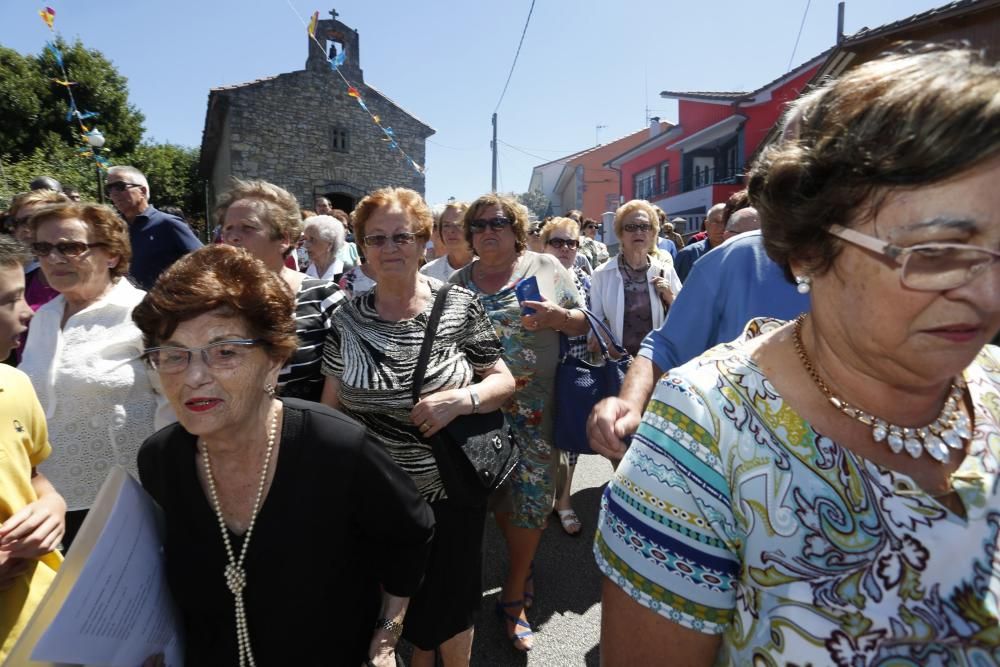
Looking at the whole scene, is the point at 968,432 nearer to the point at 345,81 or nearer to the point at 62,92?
the point at 345,81

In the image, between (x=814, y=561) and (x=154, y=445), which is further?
(x=154, y=445)

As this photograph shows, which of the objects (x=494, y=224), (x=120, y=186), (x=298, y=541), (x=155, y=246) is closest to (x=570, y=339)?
(x=494, y=224)

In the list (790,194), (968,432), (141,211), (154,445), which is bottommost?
(154,445)

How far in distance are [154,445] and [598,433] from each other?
1305 mm

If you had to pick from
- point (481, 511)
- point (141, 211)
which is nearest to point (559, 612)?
point (481, 511)

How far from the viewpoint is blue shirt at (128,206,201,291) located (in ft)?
13.8

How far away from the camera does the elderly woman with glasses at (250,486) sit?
1.47 metres

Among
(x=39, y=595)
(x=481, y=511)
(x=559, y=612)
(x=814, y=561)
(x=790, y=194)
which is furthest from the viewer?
(x=559, y=612)

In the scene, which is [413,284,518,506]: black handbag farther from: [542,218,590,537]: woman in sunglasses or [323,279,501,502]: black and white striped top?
[542,218,590,537]: woman in sunglasses

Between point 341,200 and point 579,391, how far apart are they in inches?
812

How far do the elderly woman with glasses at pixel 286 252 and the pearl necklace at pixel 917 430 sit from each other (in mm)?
1937

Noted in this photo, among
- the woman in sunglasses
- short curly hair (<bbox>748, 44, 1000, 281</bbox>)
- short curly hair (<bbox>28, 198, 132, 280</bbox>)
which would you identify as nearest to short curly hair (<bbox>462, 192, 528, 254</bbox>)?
the woman in sunglasses

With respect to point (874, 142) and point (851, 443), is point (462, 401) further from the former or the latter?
point (874, 142)

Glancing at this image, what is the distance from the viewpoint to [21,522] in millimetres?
1486
